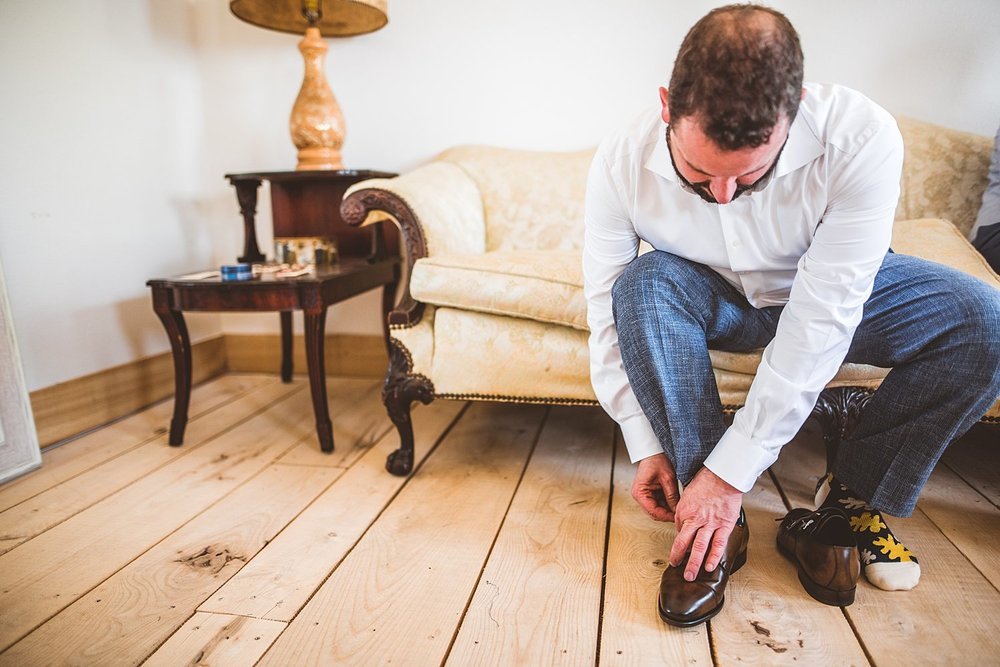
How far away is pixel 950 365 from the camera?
0.96 m

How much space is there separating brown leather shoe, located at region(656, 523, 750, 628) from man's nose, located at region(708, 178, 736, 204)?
0.54m

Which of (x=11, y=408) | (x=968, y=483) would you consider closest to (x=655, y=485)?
(x=968, y=483)

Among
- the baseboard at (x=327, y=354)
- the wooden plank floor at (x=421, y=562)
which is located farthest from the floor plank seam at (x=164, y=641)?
the baseboard at (x=327, y=354)

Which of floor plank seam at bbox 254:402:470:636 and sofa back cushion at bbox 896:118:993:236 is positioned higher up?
sofa back cushion at bbox 896:118:993:236

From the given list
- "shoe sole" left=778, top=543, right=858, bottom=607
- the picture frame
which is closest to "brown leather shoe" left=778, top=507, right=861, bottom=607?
"shoe sole" left=778, top=543, right=858, bottom=607

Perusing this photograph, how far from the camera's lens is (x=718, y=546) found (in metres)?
0.93

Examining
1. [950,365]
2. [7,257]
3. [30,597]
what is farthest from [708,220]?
[7,257]

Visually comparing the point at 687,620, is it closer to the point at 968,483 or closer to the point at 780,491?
the point at 780,491

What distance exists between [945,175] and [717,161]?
1.33 metres

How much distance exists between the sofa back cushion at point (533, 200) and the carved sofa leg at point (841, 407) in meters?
0.87

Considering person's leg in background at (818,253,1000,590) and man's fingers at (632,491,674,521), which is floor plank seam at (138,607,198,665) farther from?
person's leg in background at (818,253,1000,590)

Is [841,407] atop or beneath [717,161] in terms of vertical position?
beneath

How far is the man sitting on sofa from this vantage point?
881 mm

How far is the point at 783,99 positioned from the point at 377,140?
172 centimetres
